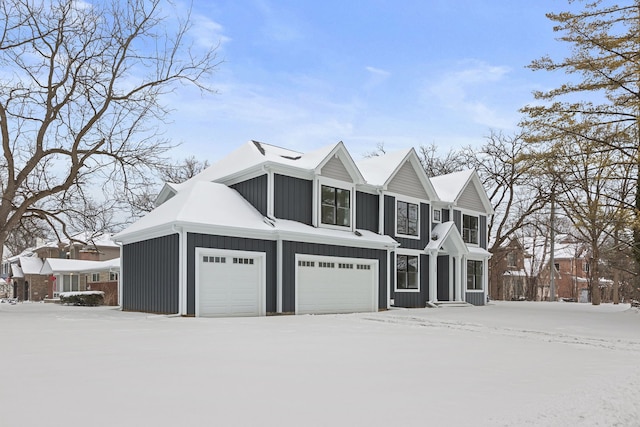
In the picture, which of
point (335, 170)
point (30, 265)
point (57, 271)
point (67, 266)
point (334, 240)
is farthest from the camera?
point (30, 265)

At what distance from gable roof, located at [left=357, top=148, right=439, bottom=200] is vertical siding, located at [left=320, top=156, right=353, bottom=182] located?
1.73 metres

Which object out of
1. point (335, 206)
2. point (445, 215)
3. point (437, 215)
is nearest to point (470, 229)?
point (445, 215)

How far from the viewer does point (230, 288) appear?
58.3 ft

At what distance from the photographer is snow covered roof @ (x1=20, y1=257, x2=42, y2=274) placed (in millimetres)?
45938

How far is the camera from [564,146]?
19.8 m

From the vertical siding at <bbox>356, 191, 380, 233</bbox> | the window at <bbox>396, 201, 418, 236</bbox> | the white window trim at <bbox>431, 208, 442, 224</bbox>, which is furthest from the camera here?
the white window trim at <bbox>431, 208, 442, 224</bbox>

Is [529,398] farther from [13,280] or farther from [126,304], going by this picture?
[13,280]

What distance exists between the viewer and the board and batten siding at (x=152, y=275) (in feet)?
57.1

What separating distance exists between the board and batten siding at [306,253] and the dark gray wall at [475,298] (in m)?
7.43

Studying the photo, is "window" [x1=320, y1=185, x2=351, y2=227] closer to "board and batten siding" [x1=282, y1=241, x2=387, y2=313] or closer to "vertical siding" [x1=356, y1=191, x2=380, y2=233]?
"vertical siding" [x1=356, y1=191, x2=380, y2=233]

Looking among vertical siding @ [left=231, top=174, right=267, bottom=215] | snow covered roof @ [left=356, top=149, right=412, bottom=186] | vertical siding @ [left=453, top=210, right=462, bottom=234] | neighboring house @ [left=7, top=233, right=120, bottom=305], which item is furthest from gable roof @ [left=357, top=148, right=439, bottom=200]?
neighboring house @ [left=7, top=233, right=120, bottom=305]

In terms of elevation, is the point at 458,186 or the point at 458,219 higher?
the point at 458,186

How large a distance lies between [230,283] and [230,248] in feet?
3.75

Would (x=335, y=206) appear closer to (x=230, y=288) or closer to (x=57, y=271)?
(x=230, y=288)
